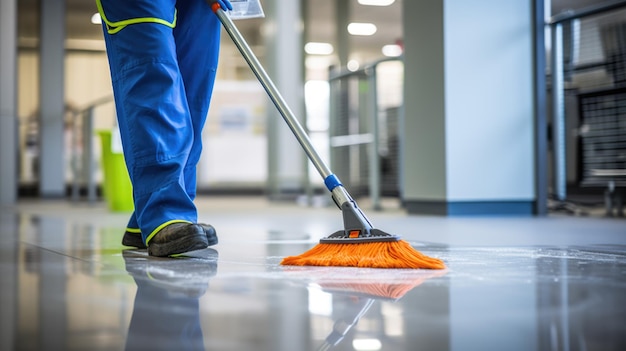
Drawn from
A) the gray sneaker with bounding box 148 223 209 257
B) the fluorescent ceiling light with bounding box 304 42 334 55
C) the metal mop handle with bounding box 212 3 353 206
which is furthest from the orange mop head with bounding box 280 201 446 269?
the fluorescent ceiling light with bounding box 304 42 334 55

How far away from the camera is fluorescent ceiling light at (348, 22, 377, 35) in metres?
14.9

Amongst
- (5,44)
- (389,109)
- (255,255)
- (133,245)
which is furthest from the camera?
(5,44)

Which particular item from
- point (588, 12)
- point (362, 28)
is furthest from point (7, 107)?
point (362, 28)

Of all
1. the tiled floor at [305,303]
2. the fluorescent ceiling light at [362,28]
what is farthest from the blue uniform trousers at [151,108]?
the fluorescent ceiling light at [362,28]

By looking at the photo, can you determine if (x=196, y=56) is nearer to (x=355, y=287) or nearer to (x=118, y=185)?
(x=355, y=287)

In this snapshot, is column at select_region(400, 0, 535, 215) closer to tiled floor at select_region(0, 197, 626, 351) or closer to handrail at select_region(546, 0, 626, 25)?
handrail at select_region(546, 0, 626, 25)

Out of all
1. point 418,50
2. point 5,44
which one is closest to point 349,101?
point 418,50

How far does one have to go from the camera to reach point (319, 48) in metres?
16.7

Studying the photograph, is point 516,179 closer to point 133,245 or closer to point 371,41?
point 133,245

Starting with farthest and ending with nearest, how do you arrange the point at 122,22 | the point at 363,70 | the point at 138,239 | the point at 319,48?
the point at 319,48
the point at 363,70
the point at 138,239
the point at 122,22

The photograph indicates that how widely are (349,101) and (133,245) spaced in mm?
4469

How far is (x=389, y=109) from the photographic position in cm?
680

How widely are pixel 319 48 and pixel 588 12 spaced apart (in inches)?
501

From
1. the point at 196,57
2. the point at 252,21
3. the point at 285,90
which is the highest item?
the point at 252,21
